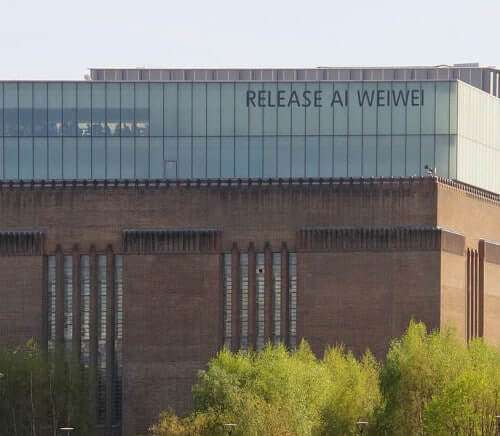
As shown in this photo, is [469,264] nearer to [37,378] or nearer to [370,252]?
[370,252]

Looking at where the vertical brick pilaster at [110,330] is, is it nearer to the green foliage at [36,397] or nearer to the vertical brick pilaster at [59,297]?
the vertical brick pilaster at [59,297]

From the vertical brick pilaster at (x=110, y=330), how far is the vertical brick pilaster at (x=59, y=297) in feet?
8.42

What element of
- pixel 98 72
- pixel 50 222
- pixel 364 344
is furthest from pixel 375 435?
pixel 98 72

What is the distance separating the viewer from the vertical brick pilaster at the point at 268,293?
160125mm

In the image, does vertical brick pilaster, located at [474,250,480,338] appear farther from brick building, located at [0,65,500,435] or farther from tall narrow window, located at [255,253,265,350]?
tall narrow window, located at [255,253,265,350]

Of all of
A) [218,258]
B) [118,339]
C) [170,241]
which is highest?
[170,241]

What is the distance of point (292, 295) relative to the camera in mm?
159875

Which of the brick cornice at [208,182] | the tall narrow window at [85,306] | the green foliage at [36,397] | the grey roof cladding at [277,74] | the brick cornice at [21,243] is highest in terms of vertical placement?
the grey roof cladding at [277,74]

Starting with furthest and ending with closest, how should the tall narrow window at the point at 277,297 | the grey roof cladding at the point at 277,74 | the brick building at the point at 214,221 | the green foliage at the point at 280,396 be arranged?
1. the grey roof cladding at the point at 277,74
2. the tall narrow window at the point at 277,297
3. the brick building at the point at 214,221
4. the green foliage at the point at 280,396

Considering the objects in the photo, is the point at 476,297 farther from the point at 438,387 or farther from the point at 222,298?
the point at 438,387

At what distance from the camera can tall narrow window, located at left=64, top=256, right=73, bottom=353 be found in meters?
160

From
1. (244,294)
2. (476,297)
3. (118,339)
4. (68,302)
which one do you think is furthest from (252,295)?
(476,297)

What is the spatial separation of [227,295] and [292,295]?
3.64 m

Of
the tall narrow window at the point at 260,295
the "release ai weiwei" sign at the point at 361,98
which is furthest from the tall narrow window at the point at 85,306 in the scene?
the "release ai weiwei" sign at the point at 361,98
